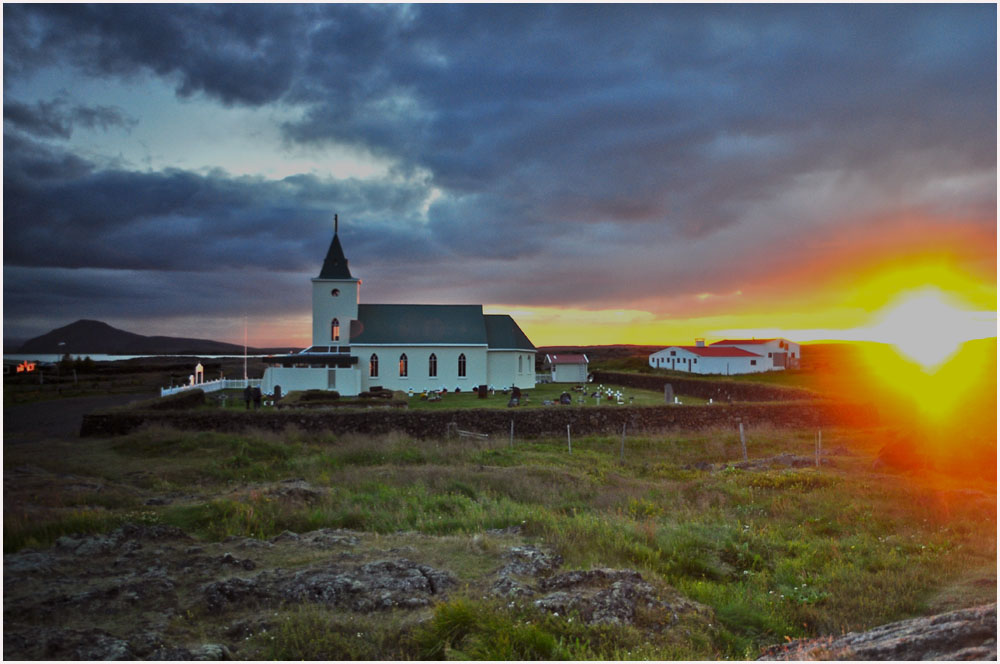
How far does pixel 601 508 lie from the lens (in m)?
11.9

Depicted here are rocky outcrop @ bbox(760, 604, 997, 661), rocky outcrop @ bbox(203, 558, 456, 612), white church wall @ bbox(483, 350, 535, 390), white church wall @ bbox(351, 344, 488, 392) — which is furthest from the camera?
white church wall @ bbox(483, 350, 535, 390)

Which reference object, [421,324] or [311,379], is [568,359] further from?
[311,379]

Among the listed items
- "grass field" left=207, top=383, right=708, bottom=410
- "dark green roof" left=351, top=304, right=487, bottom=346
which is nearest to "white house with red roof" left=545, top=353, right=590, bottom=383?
"grass field" left=207, top=383, right=708, bottom=410

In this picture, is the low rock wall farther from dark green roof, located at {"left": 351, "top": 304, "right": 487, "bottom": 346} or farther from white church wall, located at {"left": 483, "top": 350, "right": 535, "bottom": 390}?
white church wall, located at {"left": 483, "top": 350, "right": 535, "bottom": 390}

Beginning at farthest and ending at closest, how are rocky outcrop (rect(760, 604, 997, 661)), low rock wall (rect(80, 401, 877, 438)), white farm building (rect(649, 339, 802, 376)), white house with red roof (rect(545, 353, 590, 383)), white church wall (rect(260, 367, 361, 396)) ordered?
white farm building (rect(649, 339, 802, 376)), white house with red roof (rect(545, 353, 590, 383)), white church wall (rect(260, 367, 361, 396)), low rock wall (rect(80, 401, 877, 438)), rocky outcrop (rect(760, 604, 997, 661))

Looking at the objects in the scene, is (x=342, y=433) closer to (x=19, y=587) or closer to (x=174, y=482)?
(x=174, y=482)

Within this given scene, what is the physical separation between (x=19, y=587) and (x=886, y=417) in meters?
32.4

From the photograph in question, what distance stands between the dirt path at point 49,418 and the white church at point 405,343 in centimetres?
1081

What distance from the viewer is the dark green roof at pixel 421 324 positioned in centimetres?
4369

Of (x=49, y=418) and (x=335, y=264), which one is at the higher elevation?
(x=335, y=264)

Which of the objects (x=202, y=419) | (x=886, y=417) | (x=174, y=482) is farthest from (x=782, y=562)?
(x=886, y=417)

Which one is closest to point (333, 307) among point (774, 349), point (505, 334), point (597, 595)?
point (505, 334)

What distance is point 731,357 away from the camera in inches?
2569

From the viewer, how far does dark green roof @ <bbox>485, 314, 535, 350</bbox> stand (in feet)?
152
